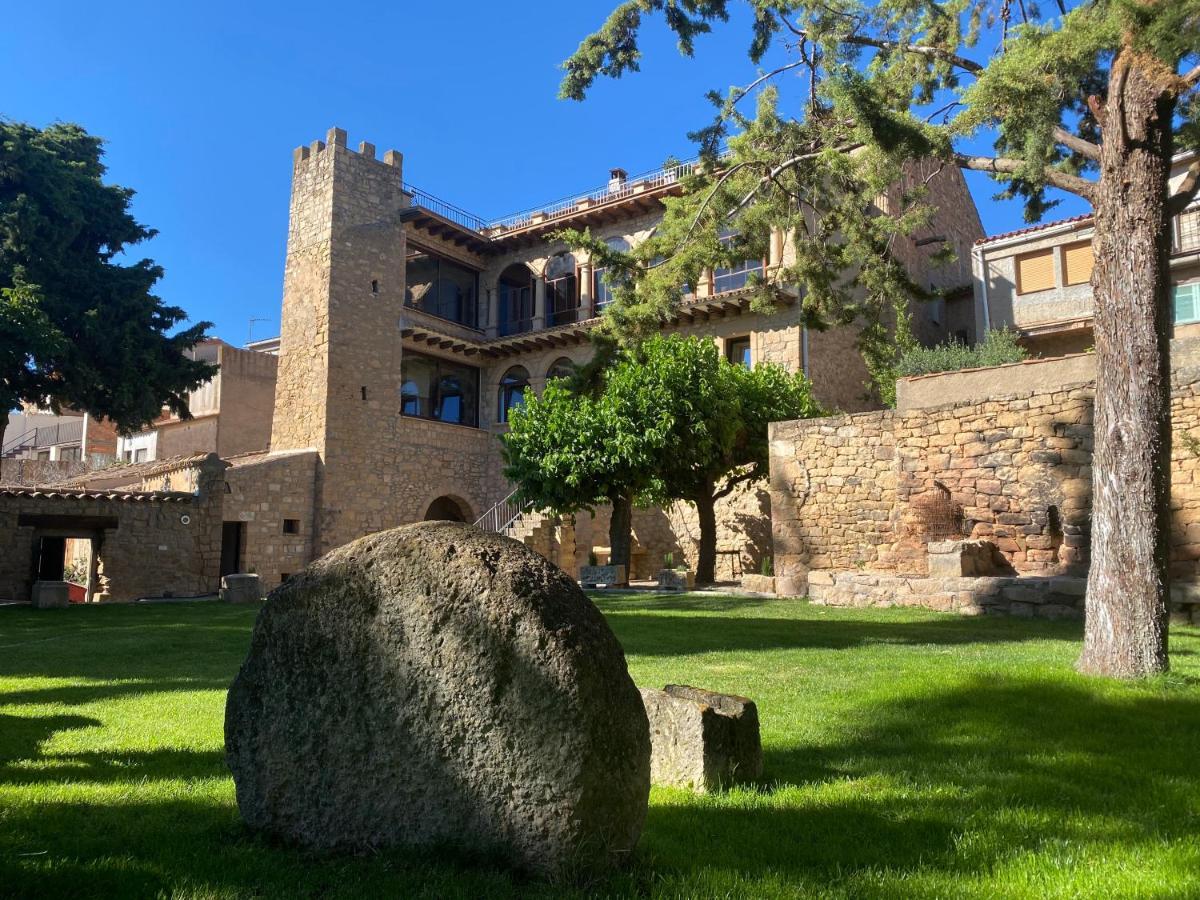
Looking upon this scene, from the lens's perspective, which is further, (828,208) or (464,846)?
(828,208)

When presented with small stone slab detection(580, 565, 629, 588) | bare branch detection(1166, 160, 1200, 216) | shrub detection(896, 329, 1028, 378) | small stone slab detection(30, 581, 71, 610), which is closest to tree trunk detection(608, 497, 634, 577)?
small stone slab detection(580, 565, 629, 588)

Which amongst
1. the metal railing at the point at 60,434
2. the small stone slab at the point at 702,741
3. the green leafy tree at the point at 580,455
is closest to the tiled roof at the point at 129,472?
the green leafy tree at the point at 580,455

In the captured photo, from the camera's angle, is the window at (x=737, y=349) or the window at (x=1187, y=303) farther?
the window at (x=737, y=349)

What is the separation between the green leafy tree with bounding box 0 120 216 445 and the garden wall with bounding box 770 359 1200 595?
17.0m

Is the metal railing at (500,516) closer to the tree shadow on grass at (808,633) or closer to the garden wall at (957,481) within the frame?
the garden wall at (957,481)

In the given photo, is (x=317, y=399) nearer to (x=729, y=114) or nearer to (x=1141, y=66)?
(x=729, y=114)

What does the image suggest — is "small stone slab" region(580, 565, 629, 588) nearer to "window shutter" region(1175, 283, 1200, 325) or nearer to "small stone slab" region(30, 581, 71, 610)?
"small stone slab" region(30, 581, 71, 610)

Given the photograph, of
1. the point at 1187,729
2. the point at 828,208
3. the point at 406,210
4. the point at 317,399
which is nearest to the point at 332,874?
the point at 1187,729

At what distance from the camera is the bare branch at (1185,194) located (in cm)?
663

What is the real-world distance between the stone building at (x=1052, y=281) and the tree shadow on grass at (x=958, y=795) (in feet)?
61.9

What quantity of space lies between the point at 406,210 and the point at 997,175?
21.9 m

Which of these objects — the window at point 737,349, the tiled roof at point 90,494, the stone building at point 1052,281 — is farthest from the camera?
the window at point 737,349

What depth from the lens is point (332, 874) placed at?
2.69 meters

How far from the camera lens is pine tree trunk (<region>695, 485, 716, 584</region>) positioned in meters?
19.4
